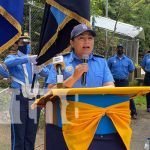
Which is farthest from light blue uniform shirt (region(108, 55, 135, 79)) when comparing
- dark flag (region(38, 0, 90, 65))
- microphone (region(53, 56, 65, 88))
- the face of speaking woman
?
microphone (region(53, 56, 65, 88))

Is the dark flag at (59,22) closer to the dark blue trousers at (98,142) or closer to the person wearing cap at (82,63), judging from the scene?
the person wearing cap at (82,63)

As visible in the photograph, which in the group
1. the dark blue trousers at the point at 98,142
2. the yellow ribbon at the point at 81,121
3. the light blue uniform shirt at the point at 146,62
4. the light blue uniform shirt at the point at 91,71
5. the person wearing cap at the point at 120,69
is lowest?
the dark blue trousers at the point at 98,142

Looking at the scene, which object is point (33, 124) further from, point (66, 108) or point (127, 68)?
point (127, 68)

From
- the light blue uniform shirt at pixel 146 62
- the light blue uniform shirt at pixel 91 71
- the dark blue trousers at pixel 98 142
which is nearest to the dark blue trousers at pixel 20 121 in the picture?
the light blue uniform shirt at pixel 91 71

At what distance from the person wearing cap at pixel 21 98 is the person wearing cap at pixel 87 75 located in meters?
2.26

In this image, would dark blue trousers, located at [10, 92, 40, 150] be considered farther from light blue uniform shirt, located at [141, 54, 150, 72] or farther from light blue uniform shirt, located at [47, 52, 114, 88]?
A: light blue uniform shirt, located at [141, 54, 150, 72]

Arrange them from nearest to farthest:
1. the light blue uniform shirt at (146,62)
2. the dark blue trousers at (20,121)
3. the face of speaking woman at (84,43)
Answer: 1. the face of speaking woman at (84,43)
2. the dark blue trousers at (20,121)
3. the light blue uniform shirt at (146,62)

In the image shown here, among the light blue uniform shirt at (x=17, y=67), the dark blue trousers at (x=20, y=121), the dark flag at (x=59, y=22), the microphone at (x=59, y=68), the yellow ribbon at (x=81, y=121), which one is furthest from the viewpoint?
the dark blue trousers at (x=20, y=121)

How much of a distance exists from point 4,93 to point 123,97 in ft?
20.5

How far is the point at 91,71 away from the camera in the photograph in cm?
393

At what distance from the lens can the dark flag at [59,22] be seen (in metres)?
5.24

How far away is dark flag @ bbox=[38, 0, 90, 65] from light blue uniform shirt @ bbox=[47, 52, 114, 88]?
127 cm

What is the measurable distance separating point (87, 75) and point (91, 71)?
85 millimetres

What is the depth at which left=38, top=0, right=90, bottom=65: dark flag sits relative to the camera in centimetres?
524
